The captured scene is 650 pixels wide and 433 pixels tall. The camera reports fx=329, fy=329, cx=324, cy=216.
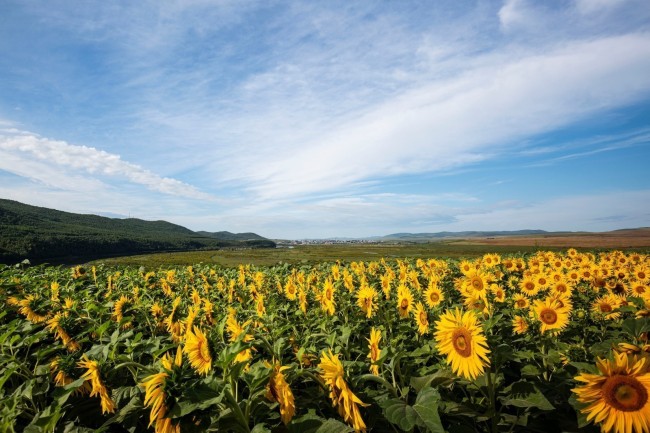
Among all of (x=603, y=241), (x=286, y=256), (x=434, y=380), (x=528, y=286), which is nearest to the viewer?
(x=434, y=380)

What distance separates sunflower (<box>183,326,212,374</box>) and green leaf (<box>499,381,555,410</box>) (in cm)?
270

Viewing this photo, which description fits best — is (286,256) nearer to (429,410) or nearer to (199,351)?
(199,351)

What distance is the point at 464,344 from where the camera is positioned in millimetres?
3170

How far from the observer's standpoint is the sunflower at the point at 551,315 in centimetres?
474

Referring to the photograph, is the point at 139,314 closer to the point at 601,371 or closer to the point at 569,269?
the point at 601,371

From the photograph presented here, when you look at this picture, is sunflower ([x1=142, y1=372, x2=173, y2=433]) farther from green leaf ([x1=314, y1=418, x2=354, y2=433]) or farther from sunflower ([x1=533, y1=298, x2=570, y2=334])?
sunflower ([x1=533, y1=298, x2=570, y2=334])

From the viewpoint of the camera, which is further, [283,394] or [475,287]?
[475,287]

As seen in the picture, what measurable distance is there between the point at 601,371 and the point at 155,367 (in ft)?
11.5

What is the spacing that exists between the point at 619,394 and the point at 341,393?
6.53ft

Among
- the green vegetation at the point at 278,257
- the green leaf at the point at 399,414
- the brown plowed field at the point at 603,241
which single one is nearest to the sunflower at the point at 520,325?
the green leaf at the point at 399,414

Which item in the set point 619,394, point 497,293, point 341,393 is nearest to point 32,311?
point 341,393

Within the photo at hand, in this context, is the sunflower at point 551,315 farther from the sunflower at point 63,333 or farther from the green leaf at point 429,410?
the sunflower at point 63,333

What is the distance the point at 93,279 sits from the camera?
38.0 feet

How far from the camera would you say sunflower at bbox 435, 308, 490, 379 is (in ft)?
10.0
